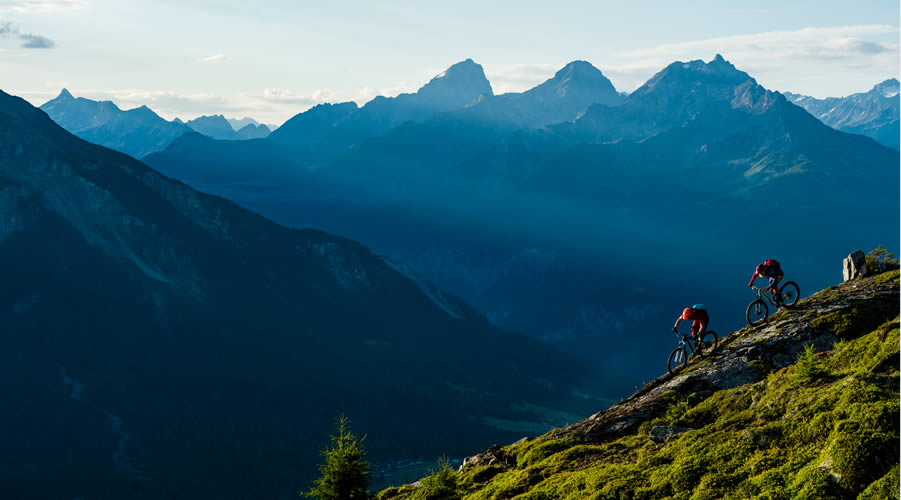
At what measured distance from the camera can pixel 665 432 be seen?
33.5 metres

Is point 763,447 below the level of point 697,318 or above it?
below

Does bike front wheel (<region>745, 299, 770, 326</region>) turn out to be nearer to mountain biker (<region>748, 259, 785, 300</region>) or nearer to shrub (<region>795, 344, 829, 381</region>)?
mountain biker (<region>748, 259, 785, 300</region>)

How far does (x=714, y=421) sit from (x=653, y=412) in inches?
226

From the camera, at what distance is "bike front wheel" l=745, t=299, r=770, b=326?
47.7m

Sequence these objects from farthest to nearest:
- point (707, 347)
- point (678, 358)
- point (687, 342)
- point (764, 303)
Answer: point (764, 303) < point (678, 358) < point (707, 347) < point (687, 342)

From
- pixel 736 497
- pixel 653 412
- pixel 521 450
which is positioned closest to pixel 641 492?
pixel 736 497

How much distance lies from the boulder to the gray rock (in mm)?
25740

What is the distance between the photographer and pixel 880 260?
53.0m

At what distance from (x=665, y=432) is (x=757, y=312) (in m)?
18.6

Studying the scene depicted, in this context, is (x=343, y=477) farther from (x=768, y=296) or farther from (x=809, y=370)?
(x=768, y=296)

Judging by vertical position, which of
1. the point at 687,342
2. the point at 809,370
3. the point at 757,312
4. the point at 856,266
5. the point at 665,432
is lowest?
the point at 665,432

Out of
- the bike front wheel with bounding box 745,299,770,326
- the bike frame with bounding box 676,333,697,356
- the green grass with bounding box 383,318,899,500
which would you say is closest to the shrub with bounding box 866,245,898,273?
the bike front wheel with bounding box 745,299,770,326

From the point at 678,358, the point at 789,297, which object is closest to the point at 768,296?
the point at 789,297

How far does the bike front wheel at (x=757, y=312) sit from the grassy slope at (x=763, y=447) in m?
5.22
